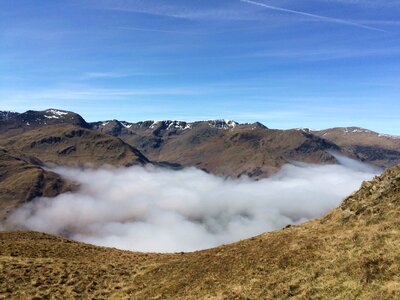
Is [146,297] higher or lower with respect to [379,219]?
lower

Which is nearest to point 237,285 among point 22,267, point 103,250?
→ point 22,267

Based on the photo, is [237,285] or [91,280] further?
[91,280]

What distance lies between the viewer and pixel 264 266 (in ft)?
117

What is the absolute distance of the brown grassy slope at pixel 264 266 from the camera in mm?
28094

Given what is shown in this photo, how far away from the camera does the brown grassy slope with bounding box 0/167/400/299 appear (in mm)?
28094

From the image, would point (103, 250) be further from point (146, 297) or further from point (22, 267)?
point (146, 297)

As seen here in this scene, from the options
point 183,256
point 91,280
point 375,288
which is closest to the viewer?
point 375,288

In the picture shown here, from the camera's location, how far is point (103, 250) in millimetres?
59062

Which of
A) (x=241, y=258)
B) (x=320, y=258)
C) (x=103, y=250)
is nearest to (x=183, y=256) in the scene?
(x=241, y=258)

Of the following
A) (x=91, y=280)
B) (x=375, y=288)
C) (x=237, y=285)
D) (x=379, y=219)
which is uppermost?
(x=379, y=219)

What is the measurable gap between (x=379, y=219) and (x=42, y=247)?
152 ft

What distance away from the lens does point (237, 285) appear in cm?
3356

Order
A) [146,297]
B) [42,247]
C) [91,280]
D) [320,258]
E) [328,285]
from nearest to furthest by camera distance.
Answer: [328,285], [320,258], [146,297], [91,280], [42,247]

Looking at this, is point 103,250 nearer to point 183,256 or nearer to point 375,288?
point 183,256
